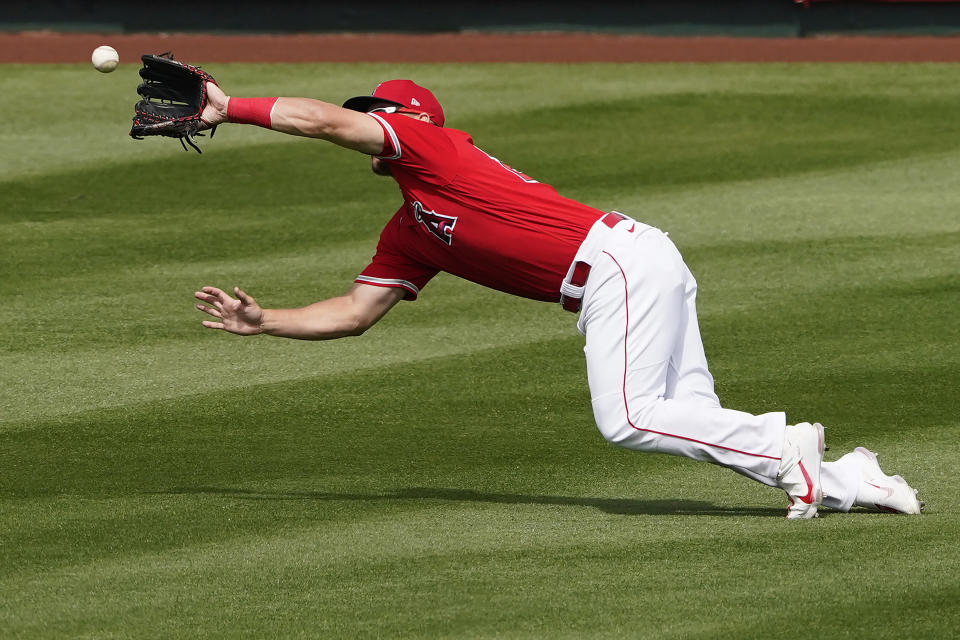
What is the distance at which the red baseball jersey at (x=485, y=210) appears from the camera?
5660 millimetres

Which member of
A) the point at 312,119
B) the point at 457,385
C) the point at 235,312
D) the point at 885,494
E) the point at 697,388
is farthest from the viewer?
the point at 457,385

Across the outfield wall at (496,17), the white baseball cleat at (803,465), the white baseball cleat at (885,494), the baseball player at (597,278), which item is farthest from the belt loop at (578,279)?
the outfield wall at (496,17)

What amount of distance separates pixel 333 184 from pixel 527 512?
689 cm

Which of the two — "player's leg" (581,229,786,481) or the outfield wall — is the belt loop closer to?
"player's leg" (581,229,786,481)

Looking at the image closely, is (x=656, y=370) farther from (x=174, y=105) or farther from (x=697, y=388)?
(x=174, y=105)

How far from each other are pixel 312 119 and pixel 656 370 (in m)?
1.44

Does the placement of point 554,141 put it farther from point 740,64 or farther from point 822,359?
point 822,359

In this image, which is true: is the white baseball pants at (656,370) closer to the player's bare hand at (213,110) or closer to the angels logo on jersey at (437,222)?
the angels logo on jersey at (437,222)

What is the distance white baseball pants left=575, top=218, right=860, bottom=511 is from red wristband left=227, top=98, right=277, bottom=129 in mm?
1183

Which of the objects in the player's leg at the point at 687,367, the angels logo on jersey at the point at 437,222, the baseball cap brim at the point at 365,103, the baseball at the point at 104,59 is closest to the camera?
the player's leg at the point at 687,367

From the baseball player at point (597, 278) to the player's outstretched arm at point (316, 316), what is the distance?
19mm

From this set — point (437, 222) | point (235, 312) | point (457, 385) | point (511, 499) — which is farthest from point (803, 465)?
point (457, 385)

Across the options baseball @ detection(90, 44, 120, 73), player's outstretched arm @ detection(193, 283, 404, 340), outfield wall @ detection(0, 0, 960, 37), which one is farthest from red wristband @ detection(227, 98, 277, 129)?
outfield wall @ detection(0, 0, 960, 37)

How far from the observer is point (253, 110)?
5480mm
